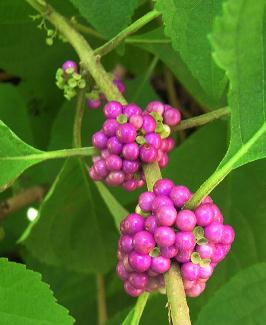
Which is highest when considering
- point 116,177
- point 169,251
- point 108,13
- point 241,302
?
point 108,13

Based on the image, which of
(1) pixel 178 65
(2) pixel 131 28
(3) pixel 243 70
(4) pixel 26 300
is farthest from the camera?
(1) pixel 178 65

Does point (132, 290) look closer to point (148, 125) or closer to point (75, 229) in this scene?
point (148, 125)

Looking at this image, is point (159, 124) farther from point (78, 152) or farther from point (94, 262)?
point (94, 262)

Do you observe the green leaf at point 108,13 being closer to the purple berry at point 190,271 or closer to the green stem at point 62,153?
the green stem at point 62,153

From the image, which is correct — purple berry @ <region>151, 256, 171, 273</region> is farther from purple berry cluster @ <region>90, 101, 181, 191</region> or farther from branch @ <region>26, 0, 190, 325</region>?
purple berry cluster @ <region>90, 101, 181, 191</region>

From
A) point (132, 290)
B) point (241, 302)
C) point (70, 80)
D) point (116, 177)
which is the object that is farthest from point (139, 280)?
point (70, 80)

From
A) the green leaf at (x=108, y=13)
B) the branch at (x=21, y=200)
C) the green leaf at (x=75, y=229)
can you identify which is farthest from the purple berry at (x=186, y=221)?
the branch at (x=21, y=200)

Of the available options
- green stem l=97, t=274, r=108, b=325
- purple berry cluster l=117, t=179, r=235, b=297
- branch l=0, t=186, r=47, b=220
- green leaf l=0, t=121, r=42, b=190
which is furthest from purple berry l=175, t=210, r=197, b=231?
green stem l=97, t=274, r=108, b=325
